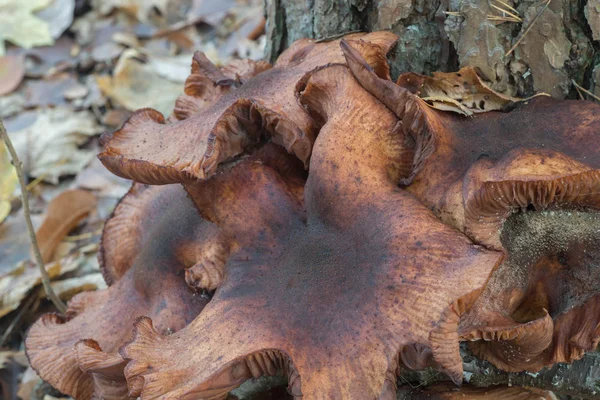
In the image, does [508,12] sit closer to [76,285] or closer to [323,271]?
[323,271]

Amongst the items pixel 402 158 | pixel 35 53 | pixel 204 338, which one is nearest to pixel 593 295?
pixel 402 158

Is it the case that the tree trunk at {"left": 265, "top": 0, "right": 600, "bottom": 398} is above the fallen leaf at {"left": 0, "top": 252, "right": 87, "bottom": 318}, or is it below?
above

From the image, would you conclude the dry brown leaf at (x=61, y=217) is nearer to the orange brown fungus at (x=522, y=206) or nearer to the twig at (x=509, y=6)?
the orange brown fungus at (x=522, y=206)

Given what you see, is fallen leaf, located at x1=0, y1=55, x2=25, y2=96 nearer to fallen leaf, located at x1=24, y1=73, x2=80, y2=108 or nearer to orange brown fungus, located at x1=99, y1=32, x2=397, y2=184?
fallen leaf, located at x1=24, y1=73, x2=80, y2=108

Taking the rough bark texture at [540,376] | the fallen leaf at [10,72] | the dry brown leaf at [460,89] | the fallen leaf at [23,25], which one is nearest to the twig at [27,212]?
the dry brown leaf at [460,89]

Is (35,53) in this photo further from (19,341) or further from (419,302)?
Result: (419,302)

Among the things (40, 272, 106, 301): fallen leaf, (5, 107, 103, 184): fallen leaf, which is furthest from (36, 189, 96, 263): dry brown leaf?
(5, 107, 103, 184): fallen leaf
